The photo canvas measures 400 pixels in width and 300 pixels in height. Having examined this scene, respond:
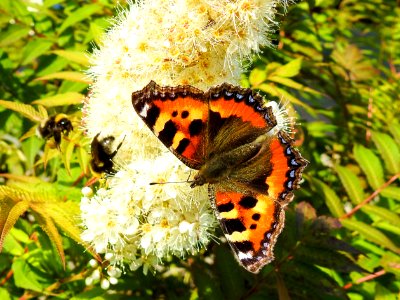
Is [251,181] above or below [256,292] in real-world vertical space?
above

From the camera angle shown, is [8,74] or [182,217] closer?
[182,217]

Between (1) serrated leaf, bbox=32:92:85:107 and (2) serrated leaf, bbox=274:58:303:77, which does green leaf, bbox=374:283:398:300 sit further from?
(1) serrated leaf, bbox=32:92:85:107

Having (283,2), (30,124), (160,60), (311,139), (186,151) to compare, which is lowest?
(311,139)

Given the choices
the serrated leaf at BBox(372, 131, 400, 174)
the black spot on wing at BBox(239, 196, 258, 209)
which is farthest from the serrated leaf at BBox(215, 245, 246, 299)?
the serrated leaf at BBox(372, 131, 400, 174)

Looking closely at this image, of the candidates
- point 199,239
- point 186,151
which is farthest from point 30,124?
point 199,239

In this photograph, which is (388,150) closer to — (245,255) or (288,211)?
(288,211)


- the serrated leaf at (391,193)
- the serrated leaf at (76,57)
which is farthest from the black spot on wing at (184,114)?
the serrated leaf at (391,193)

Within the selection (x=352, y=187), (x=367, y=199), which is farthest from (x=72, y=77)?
(x=367, y=199)

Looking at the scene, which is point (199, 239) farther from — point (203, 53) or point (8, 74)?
point (8, 74)
